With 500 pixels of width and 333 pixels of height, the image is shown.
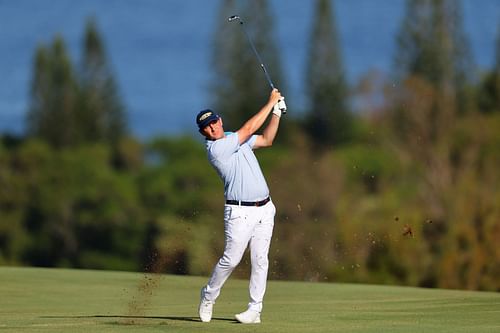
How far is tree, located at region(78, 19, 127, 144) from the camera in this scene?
300 feet

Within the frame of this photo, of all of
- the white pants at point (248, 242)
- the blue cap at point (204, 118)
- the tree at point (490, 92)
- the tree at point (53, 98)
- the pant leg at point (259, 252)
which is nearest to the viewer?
the blue cap at point (204, 118)

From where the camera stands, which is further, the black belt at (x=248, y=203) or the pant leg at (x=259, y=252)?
the pant leg at (x=259, y=252)

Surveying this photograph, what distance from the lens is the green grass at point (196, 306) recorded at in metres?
13.0

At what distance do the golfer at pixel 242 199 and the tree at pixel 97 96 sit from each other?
78.7 metres

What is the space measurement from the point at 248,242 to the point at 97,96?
7864 centimetres

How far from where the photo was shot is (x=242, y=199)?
1298cm

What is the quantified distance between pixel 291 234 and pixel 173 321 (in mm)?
54971

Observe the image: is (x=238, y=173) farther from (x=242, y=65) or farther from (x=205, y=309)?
(x=242, y=65)

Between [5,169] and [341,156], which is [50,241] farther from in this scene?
[341,156]

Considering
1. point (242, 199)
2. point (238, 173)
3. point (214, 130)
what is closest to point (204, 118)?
point (214, 130)

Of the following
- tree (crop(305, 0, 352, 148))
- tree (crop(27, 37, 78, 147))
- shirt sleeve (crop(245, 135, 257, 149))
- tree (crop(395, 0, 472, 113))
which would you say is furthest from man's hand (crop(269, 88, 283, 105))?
tree (crop(27, 37, 78, 147))

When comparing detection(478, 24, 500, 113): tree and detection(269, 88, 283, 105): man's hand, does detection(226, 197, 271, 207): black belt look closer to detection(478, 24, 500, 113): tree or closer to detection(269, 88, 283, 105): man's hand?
detection(269, 88, 283, 105): man's hand

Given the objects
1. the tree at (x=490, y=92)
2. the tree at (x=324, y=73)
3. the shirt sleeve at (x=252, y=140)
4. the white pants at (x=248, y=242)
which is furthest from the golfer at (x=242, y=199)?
the tree at (x=490, y=92)

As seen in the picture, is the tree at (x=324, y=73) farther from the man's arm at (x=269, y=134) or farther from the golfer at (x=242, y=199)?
the golfer at (x=242, y=199)
